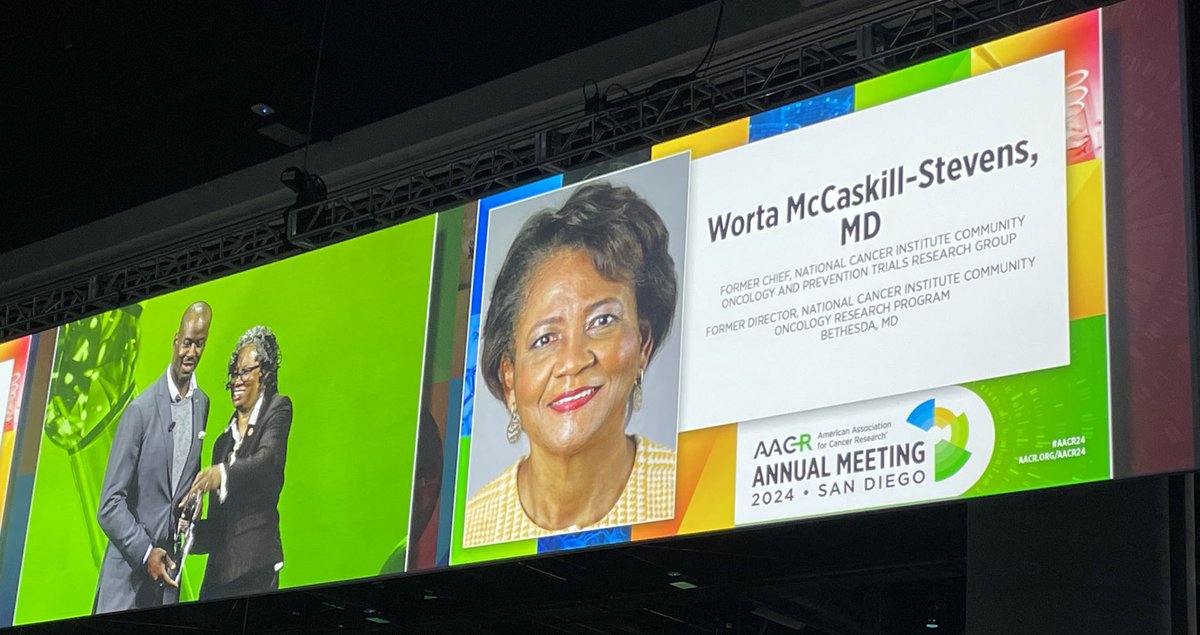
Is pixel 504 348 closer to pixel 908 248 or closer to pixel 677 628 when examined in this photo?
pixel 908 248

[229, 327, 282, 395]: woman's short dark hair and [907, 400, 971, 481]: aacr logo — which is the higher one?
[229, 327, 282, 395]: woman's short dark hair

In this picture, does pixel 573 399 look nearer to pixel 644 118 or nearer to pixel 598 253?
pixel 598 253

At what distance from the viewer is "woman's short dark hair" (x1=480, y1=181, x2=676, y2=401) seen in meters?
5.36

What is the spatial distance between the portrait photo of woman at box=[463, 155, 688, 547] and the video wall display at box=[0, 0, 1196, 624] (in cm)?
1

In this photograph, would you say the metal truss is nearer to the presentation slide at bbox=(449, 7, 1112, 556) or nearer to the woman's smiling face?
the presentation slide at bbox=(449, 7, 1112, 556)

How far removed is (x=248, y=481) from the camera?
624 centimetres

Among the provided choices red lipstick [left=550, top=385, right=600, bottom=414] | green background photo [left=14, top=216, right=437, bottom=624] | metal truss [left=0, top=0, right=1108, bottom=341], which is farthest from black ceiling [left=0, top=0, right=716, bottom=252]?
red lipstick [left=550, top=385, right=600, bottom=414]

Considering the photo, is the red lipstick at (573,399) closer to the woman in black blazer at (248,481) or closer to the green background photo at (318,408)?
the green background photo at (318,408)

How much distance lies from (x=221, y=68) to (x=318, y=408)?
71.5 inches

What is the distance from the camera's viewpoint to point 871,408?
15.0ft

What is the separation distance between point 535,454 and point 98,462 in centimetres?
257

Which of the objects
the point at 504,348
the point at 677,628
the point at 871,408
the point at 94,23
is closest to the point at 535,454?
the point at 504,348

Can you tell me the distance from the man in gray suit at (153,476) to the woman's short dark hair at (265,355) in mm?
256

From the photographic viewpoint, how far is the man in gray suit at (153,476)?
21.1ft
